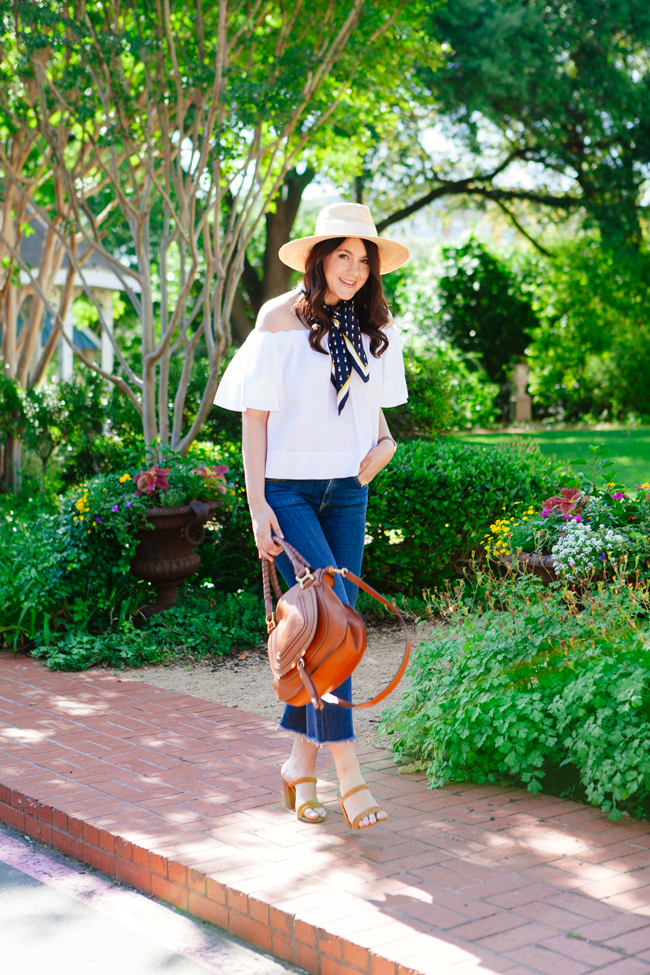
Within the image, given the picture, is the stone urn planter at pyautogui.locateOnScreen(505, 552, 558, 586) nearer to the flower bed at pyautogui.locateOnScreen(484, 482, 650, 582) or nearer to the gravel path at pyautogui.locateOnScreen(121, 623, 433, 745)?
the flower bed at pyautogui.locateOnScreen(484, 482, 650, 582)

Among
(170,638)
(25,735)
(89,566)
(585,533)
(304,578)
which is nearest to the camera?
(304,578)

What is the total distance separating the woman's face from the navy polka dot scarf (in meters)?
0.05

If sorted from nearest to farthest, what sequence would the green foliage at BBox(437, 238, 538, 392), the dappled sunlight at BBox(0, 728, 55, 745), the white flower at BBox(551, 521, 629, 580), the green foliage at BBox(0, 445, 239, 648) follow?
1. the dappled sunlight at BBox(0, 728, 55, 745)
2. the white flower at BBox(551, 521, 629, 580)
3. the green foliage at BBox(0, 445, 239, 648)
4. the green foliage at BBox(437, 238, 538, 392)

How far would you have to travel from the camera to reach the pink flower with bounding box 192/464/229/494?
6.52 meters

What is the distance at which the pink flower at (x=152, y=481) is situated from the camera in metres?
6.40

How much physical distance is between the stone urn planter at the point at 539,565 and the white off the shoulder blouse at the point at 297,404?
1.91 metres

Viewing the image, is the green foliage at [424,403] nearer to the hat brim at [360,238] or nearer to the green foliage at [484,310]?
the hat brim at [360,238]

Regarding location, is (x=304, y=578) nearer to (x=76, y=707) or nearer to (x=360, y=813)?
(x=360, y=813)

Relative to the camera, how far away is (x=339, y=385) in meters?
3.31

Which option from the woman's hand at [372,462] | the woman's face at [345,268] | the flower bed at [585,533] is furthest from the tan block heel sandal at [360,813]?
the flower bed at [585,533]

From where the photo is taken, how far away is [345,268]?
11.0ft

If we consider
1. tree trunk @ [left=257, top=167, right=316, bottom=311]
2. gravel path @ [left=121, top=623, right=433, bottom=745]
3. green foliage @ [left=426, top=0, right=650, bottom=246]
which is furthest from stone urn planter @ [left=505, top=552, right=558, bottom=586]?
tree trunk @ [left=257, top=167, right=316, bottom=311]

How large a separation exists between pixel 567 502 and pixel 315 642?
267 cm

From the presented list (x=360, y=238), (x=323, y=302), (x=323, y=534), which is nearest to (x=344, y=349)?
(x=323, y=302)
